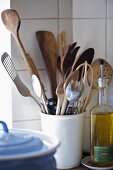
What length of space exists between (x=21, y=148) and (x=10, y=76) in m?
0.39

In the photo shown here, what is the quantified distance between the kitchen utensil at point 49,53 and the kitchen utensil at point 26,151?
1.15 ft

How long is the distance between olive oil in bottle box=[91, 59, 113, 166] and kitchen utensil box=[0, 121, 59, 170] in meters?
0.29

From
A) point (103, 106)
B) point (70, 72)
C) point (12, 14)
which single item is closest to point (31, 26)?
point (12, 14)

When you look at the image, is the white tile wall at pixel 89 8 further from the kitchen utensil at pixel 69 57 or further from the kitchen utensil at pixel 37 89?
the kitchen utensil at pixel 37 89

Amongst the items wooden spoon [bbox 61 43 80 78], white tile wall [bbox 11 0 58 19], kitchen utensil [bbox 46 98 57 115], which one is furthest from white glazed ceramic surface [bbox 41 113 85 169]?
white tile wall [bbox 11 0 58 19]

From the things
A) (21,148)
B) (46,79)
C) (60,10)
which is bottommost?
(21,148)

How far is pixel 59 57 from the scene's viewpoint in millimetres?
1088

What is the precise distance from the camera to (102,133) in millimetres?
1018

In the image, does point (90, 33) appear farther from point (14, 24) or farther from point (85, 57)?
point (14, 24)

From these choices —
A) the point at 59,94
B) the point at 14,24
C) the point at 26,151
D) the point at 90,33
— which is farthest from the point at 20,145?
the point at 90,33

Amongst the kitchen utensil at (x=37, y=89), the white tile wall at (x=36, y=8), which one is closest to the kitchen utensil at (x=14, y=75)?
the kitchen utensil at (x=37, y=89)

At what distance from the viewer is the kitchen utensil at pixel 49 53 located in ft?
3.50

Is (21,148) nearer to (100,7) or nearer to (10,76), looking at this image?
(10,76)

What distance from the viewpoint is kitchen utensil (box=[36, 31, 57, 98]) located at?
1065 millimetres
